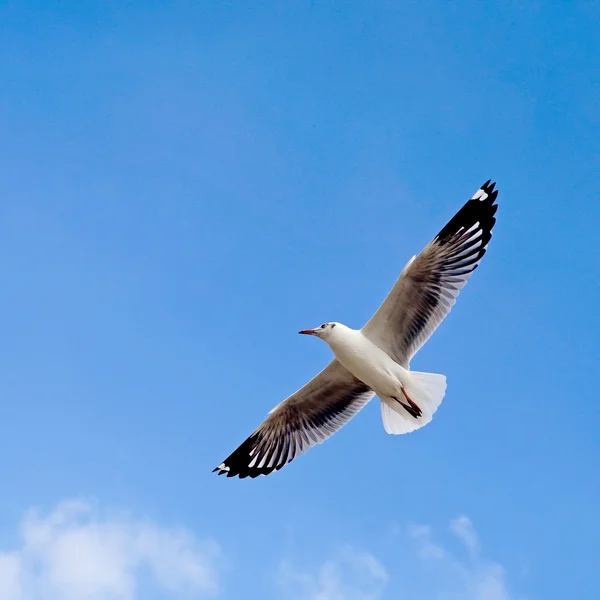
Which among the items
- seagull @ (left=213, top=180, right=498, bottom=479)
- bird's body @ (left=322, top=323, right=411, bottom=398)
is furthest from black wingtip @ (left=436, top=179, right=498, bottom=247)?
bird's body @ (left=322, top=323, right=411, bottom=398)

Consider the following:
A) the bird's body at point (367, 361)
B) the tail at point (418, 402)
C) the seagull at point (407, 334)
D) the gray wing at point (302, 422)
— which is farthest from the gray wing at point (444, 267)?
the gray wing at point (302, 422)

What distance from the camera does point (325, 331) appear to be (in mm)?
7086

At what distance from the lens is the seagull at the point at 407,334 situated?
22.0 ft

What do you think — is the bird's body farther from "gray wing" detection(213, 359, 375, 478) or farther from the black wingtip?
the black wingtip

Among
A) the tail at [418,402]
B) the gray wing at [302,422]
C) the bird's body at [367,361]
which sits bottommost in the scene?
the tail at [418,402]

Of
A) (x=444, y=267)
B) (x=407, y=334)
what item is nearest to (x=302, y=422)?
(x=407, y=334)

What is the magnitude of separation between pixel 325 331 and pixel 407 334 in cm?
66

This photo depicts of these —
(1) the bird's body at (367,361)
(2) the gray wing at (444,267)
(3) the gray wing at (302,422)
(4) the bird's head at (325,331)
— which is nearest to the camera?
(2) the gray wing at (444,267)

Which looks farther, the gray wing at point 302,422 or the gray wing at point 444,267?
the gray wing at point 302,422

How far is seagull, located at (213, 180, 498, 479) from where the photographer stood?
671cm

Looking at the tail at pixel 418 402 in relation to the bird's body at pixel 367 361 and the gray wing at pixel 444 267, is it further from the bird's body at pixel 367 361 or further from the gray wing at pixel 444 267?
the gray wing at pixel 444 267

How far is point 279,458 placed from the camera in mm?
7672

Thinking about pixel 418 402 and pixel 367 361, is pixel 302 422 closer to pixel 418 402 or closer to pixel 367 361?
pixel 367 361

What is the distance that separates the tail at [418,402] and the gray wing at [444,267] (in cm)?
42
